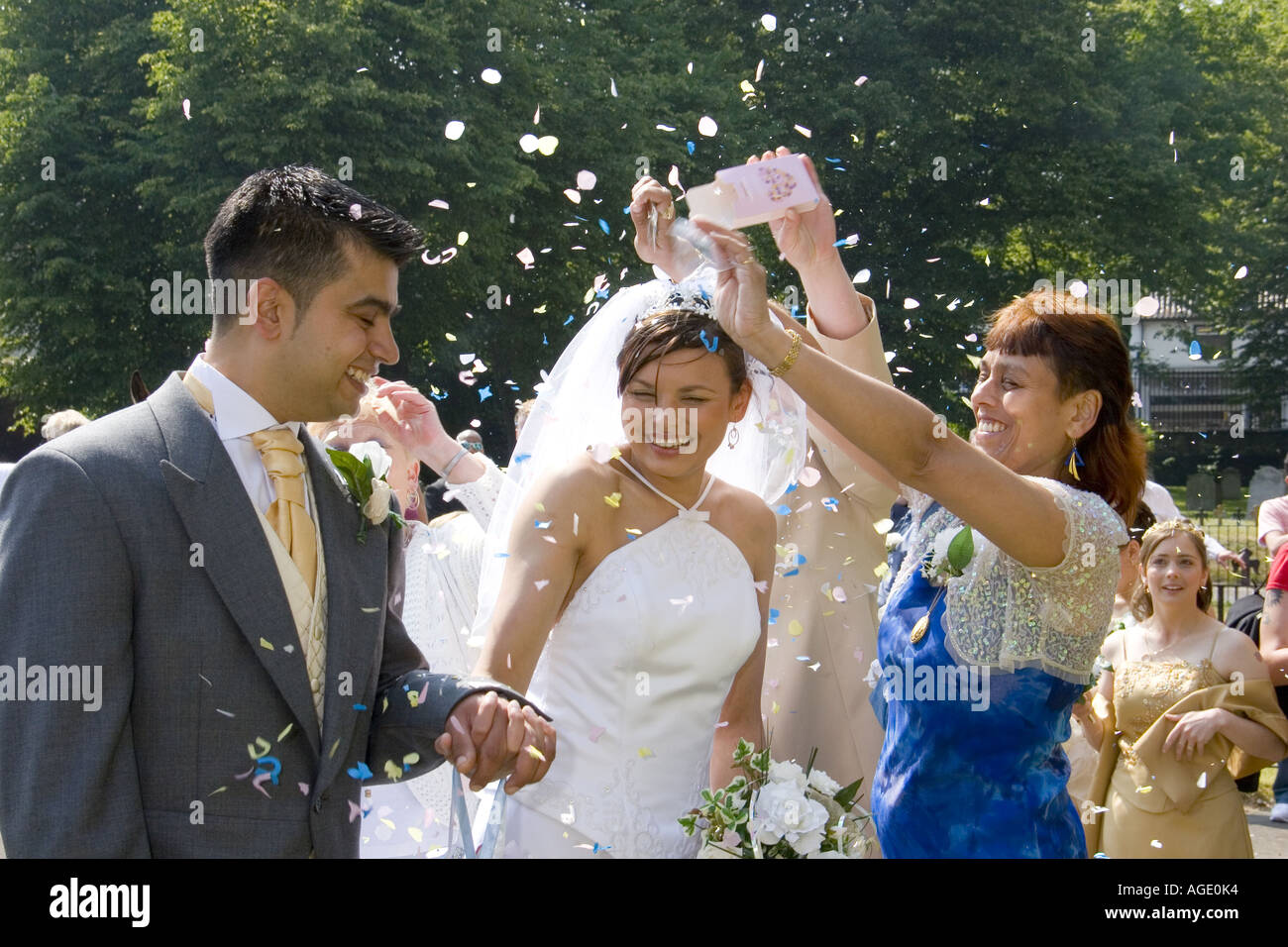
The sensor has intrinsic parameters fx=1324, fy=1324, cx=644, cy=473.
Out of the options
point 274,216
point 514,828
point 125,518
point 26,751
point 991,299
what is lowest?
point 514,828

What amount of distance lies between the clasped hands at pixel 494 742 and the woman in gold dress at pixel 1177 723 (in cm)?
298

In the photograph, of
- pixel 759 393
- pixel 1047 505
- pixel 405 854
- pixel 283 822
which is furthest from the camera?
pixel 405 854

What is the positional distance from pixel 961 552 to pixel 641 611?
76 centimetres

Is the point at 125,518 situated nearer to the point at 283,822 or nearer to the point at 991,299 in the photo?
the point at 283,822

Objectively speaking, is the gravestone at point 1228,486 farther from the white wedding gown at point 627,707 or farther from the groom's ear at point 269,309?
the groom's ear at point 269,309

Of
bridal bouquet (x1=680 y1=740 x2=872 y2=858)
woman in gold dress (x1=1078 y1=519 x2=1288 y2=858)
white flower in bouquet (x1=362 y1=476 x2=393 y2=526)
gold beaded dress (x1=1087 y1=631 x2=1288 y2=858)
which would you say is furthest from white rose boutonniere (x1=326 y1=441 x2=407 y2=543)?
gold beaded dress (x1=1087 y1=631 x2=1288 y2=858)

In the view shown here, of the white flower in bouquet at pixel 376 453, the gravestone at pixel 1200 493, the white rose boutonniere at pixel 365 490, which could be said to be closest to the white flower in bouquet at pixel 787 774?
the white rose boutonniere at pixel 365 490

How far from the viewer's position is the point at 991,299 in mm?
22203

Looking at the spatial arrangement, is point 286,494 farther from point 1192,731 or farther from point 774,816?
point 1192,731

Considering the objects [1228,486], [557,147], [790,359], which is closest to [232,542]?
[790,359]

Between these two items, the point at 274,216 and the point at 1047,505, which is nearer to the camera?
the point at 274,216

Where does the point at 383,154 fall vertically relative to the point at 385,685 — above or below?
above

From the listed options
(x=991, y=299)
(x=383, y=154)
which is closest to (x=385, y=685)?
(x=383, y=154)

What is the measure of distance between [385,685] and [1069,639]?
145cm
